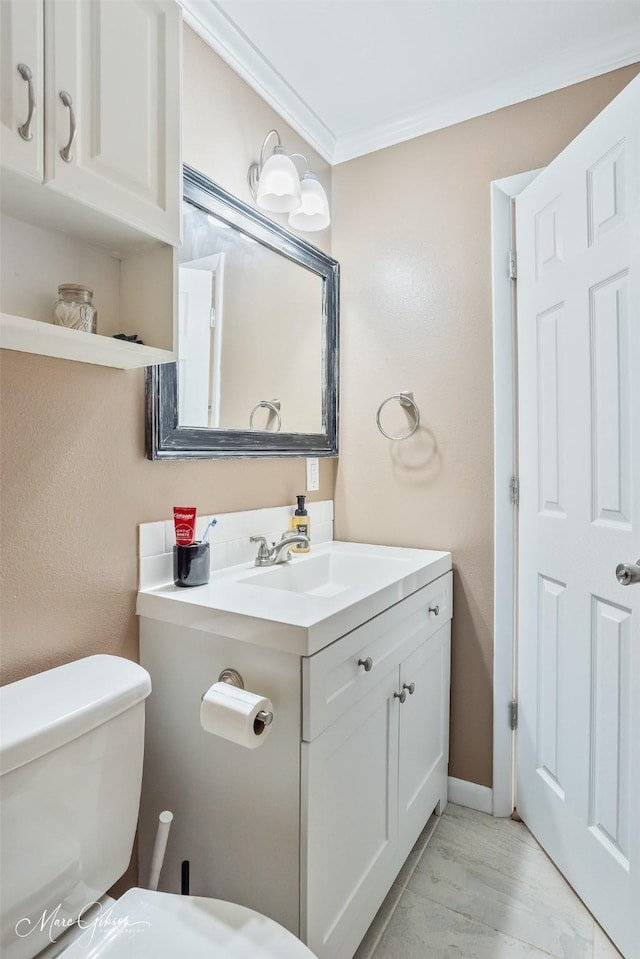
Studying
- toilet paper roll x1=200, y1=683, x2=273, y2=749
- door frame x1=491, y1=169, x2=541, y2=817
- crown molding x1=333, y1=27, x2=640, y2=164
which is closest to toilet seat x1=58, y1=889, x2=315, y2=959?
toilet paper roll x1=200, y1=683, x2=273, y2=749

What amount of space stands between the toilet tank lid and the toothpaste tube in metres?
0.32

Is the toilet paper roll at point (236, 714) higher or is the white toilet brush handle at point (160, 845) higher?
the toilet paper roll at point (236, 714)

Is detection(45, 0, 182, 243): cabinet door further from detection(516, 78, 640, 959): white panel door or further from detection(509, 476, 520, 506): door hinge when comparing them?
detection(509, 476, 520, 506): door hinge

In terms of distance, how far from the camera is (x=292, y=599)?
1.18m

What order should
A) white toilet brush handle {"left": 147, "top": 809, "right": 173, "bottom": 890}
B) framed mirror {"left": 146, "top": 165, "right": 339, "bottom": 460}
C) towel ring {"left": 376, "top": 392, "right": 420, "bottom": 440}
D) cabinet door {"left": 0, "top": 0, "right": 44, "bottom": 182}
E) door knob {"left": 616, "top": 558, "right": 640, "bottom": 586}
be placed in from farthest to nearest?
towel ring {"left": 376, "top": 392, "right": 420, "bottom": 440} → framed mirror {"left": 146, "top": 165, "right": 339, "bottom": 460} → door knob {"left": 616, "top": 558, "right": 640, "bottom": 586} → white toilet brush handle {"left": 147, "top": 809, "right": 173, "bottom": 890} → cabinet door {"left": 0, "top": 0, "right": 44, "bottom": 182}

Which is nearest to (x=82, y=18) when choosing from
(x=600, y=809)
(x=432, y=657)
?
(x=432, y=657)

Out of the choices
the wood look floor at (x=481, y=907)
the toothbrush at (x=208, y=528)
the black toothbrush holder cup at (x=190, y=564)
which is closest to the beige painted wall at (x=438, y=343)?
the wood look floor at (x=481, y=907)

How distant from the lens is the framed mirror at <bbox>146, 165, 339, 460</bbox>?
4.61 feet

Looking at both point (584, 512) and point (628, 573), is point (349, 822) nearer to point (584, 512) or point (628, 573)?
point (628, 573)

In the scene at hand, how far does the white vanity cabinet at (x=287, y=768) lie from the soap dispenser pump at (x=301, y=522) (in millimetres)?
483

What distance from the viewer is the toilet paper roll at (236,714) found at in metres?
0.95

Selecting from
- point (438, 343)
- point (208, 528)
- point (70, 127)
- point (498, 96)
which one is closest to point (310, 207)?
point (438, 343)

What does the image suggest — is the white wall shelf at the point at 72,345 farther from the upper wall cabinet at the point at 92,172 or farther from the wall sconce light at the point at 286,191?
the wall sconce light at the point at 286,191

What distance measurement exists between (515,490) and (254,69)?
159 cm
